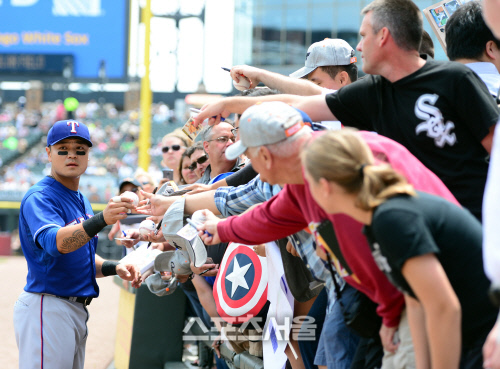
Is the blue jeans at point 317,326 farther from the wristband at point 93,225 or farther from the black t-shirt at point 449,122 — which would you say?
the wristband at point 93,225

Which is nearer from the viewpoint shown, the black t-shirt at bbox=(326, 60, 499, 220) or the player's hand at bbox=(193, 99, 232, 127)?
the black t-shirt at bbox=(326, 60, 499, 220)

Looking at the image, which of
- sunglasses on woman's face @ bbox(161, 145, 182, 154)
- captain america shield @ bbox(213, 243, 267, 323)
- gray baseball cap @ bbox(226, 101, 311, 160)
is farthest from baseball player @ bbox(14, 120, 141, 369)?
sunglasses on woman's face @ bbox(161, 145, 182, 154)

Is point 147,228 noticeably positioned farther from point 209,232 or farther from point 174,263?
point 209,232

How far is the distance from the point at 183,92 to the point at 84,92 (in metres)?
7.52

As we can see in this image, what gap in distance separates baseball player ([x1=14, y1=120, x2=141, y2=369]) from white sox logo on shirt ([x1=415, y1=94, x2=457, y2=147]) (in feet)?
7.44

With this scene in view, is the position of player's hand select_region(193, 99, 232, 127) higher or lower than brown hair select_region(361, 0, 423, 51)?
lower

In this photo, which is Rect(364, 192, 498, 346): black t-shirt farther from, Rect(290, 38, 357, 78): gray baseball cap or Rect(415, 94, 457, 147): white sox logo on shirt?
Rect(290, 38, 357, 78): gray baseball cap

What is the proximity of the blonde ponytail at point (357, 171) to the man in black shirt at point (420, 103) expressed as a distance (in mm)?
772

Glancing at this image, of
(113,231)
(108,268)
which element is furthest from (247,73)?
(113,231)

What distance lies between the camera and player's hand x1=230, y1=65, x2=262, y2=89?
3746mm

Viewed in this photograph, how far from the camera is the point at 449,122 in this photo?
111 inches

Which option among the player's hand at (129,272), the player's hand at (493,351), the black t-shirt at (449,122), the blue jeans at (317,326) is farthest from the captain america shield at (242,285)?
the player's hand at (493,351)

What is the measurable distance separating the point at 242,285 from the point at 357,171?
2334 millimetres

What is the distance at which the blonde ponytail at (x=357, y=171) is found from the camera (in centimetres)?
211
